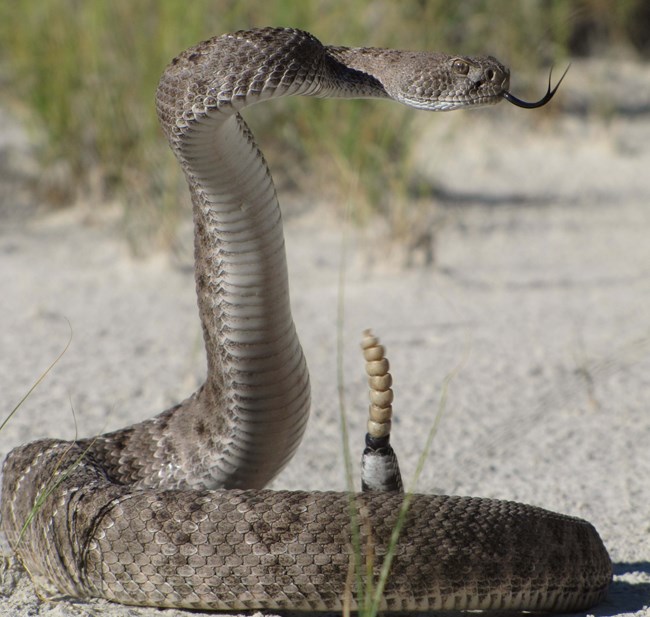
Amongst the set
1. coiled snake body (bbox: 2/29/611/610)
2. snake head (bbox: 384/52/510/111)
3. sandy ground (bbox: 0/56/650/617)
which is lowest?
sandy ground (bbox: 0/56/650/617)

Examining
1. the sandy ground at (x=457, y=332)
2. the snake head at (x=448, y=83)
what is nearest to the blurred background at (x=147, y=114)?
the sandy ground at (x=457, y=332)

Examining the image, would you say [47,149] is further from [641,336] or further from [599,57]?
[599,57]

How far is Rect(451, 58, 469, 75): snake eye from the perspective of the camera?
351 centimetres

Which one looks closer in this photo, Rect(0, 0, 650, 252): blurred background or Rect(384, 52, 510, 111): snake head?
Rect(384, 52, 510, 111): snake head

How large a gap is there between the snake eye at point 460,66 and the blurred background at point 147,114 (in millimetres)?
3579

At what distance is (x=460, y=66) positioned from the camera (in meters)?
3.51

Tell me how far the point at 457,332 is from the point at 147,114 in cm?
270

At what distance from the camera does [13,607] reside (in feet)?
10.4

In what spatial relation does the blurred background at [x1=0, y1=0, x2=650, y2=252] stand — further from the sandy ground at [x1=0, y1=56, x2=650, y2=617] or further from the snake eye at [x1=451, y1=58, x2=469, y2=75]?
the snake eye at [x1=451, y1=58, x2=469, y2=75]

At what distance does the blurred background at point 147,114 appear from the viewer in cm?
748

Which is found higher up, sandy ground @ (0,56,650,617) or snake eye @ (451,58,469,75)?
snake eye @ (451,58,469,75)

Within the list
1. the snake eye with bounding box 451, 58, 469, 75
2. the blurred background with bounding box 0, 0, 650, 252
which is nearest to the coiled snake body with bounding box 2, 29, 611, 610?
the snake eye with bounding box 451, 58, 469, 75

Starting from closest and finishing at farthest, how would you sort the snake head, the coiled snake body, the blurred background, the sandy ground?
1. the coiled snake body
2. the snake head
3. the sandy ground
4. the blurred background

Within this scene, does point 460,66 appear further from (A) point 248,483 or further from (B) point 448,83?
(A) point 248,483
